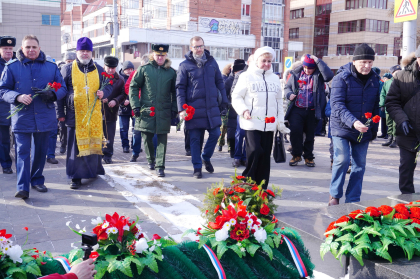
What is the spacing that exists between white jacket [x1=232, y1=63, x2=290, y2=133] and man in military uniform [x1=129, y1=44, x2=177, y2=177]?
6.44 ft

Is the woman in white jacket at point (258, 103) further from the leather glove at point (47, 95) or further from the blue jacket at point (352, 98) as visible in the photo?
the leather glove at point (47, 95)

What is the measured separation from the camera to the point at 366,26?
55.1 meters

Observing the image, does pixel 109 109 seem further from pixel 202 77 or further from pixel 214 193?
pixel 214 193

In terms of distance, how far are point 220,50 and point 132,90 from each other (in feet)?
160

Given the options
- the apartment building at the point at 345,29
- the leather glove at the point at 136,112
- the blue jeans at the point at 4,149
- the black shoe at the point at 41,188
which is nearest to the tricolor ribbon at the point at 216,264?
the black shoe at the point at 41,188

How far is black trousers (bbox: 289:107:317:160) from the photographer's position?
8016 millimetres

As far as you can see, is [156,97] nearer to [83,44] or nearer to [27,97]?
[83,44]

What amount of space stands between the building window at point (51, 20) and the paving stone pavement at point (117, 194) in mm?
31046

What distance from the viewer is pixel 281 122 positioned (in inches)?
227

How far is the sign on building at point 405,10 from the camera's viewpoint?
735cm

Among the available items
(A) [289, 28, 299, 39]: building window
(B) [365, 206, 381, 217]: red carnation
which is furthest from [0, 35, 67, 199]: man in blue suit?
(A) [289, 28, 299, 39]: building window

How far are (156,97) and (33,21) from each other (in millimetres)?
32558

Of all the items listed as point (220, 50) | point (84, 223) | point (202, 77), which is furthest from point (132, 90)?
point (220, 50)

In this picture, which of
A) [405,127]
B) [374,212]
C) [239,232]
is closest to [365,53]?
[405,127]
